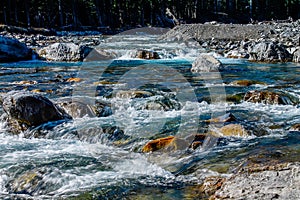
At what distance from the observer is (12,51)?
21.6 metres

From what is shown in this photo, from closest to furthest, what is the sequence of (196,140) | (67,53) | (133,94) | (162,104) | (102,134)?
(196,140) → (102,134) → (162,104) → (133,94) → (67,53)

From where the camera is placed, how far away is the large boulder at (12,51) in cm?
2130

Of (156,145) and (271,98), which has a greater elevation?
Answer: (271,98)

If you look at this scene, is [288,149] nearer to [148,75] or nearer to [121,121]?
[121,121]

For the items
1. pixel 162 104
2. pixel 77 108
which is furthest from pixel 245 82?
pixel 77 108

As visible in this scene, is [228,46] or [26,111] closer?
[26,111]

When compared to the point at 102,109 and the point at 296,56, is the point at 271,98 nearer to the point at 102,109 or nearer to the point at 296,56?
the point at 102,109

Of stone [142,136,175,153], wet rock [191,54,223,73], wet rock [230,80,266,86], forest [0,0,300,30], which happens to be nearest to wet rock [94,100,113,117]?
stone [142,136,175,153]

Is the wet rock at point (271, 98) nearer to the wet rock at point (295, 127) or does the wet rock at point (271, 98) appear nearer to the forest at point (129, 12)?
the wet rock at point (295, 127)

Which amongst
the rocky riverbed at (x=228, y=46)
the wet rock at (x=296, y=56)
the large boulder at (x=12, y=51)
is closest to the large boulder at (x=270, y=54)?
the rocky riverbed at (x=228, y=46)

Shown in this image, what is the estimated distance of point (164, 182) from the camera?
4984mm

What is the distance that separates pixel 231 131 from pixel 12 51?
1789cm

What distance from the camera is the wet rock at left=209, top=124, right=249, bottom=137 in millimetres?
6969

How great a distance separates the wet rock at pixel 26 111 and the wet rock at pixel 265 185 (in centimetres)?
513
